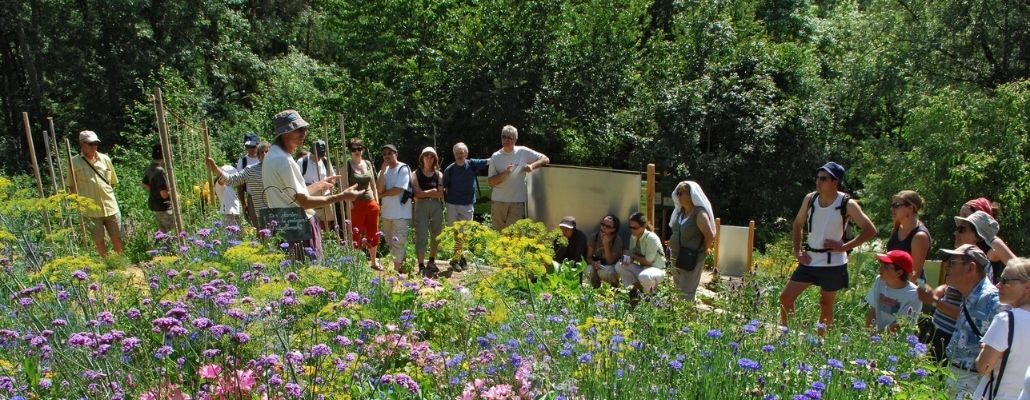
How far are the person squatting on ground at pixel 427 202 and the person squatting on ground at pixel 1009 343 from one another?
16.9 feet

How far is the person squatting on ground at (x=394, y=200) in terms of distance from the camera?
25.4 feet

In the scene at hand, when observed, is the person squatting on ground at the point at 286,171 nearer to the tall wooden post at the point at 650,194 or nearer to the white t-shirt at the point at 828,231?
the white t-shirt at the point at 828,231

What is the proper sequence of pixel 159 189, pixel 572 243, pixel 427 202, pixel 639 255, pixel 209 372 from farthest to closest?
pixel 427 202 → pixel 159 189 → pixel 572 243 → pixel 639 255 → pixel 209 372

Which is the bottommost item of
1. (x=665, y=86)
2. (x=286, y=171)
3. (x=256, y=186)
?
(x=256, y=186)

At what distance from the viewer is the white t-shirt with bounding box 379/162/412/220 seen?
25.4 ft

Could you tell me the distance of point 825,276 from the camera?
19.3 feet

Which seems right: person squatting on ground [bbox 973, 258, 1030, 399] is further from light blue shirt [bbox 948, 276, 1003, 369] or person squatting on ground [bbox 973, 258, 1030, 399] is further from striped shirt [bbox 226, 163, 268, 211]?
striped shirt [bbox 226, 163, 268, 211]

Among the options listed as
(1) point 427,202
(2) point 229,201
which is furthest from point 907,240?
(2) point 229,201

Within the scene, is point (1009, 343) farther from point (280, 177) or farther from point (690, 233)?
point (280, 177)

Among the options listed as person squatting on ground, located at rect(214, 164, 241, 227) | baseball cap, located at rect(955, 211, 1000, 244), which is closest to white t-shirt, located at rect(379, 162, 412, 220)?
person squatting on ground, located at rect(214, 164, 241, 227)

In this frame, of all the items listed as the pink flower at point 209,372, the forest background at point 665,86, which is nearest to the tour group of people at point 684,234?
the pink flower at point 209,372

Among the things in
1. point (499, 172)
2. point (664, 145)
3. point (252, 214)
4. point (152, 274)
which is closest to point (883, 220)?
point (664, 145)

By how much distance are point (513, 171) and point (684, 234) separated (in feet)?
7.03

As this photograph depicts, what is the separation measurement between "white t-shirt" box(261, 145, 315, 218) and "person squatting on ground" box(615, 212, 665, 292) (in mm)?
2971
